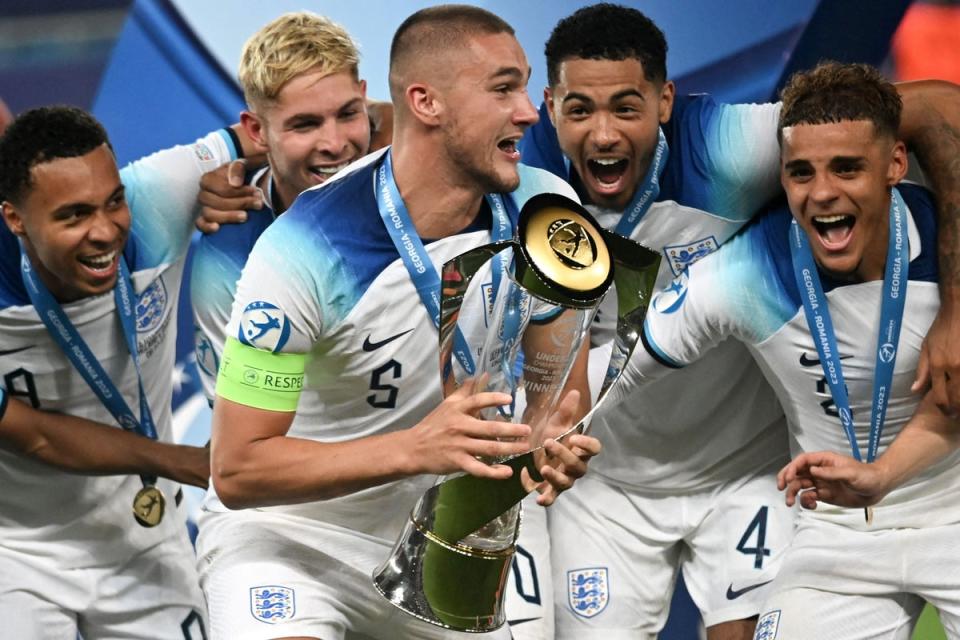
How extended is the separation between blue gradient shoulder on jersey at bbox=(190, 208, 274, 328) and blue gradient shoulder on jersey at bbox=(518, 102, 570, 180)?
830 mm

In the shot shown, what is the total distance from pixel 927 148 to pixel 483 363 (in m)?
1.54

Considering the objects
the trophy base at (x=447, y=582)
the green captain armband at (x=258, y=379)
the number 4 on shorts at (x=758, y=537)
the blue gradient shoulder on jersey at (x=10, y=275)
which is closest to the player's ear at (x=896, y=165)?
the number 4 on shorts at (x=758, y=537)

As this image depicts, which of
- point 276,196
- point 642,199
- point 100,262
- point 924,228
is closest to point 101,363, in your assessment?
point 100,262

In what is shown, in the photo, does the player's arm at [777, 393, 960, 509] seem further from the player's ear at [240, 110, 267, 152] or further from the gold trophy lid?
the player's ear at [240, 110, 267, 152]

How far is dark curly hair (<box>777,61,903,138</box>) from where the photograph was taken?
14.2 ft

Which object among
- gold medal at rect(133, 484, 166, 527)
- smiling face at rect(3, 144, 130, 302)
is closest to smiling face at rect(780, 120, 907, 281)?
smiling face at rect(3, 144, 130, 302)

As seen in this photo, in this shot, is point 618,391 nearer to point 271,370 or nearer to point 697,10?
point 271,370

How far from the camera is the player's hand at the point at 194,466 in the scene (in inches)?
184

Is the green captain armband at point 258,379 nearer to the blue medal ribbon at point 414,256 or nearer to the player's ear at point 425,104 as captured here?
A: the blue medal ribbon at point 414,256

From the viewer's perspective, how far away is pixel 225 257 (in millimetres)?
4961

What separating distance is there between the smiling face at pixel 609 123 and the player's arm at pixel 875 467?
104 cm

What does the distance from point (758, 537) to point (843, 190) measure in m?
1.17

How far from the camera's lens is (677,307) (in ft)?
15.0

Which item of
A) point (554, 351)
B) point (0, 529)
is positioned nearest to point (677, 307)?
point (554, 351)
